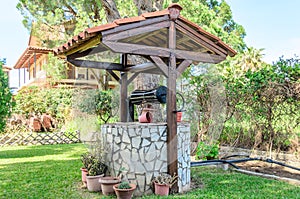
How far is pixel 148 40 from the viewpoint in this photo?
606 cm

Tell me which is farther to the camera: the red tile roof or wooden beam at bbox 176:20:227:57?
wooden beam at bbox 176:20:227:57

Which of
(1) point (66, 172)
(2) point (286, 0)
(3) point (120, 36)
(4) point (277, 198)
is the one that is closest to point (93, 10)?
(2) point (286, 0)

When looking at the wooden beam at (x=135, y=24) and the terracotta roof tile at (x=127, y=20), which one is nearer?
the wooden beam at (x=135, y=24)

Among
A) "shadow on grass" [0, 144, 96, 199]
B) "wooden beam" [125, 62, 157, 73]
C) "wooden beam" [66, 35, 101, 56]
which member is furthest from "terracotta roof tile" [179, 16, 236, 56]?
"shadow on grass" [0, 144, 96, 199]

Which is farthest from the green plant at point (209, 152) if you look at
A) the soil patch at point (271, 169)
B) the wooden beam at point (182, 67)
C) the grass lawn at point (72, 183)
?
the wooden beam at point (182, 67)

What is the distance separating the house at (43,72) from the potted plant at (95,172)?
240 cm

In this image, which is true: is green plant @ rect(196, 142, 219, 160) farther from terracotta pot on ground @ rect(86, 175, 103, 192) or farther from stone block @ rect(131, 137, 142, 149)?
A: terracotta pot on ground @ rect(86, 175, 103, 192)

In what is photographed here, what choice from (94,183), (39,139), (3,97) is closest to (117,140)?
(94,183)

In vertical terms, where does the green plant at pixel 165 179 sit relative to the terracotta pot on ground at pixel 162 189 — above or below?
above

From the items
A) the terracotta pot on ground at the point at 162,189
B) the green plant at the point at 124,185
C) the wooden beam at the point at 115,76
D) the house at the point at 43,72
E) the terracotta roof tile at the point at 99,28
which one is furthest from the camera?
the house at the point at 43,72

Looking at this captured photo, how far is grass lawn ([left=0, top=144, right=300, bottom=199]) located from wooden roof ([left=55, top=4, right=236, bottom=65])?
2.60m

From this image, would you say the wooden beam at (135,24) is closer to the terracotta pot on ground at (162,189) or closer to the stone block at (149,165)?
the stone block at (149,165)

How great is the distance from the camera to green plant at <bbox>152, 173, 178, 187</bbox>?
18.0ft

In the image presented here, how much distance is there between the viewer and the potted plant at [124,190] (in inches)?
205
